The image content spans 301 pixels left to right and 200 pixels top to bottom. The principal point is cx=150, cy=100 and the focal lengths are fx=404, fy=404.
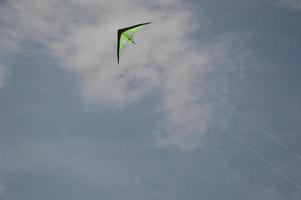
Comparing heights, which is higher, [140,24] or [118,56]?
[140,24]

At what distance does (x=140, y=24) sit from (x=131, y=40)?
255 cm

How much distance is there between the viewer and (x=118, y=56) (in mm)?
33625

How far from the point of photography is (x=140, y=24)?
32.2m

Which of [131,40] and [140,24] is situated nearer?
[140,24]

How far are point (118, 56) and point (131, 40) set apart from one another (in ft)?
6.39

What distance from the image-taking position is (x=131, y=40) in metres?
34.4
